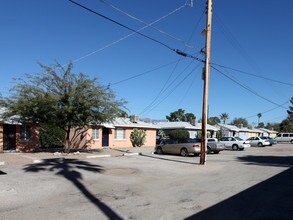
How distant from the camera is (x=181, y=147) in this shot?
27047mm

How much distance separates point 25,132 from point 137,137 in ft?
44.2

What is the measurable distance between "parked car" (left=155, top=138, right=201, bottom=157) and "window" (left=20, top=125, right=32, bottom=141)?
1068cm

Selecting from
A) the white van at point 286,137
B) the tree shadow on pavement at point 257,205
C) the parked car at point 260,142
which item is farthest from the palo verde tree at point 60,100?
the white van at point 286,137

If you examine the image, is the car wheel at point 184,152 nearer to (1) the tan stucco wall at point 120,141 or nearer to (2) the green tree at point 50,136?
(1) the tan stucco wall at point 120,141

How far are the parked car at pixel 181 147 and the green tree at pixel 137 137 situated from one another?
29.3ft

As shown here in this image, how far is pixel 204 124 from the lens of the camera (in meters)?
20.1

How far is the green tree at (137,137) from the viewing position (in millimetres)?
37594

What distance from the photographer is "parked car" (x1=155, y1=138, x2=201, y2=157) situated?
26.4 m

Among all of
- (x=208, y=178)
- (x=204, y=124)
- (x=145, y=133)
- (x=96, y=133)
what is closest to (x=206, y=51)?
(x=204, y=124)

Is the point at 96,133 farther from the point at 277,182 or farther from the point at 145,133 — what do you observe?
the point at 277,182

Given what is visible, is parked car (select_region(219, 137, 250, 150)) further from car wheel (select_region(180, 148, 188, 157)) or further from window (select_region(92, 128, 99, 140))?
window (select_region(92, 128, 99, 140))

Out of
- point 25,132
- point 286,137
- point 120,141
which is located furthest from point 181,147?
point 286,137

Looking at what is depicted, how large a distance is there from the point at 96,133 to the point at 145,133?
23.9 feet

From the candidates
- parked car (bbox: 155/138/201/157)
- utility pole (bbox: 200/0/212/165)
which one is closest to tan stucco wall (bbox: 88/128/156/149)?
parked car (bbox: 155/138/201/157)
